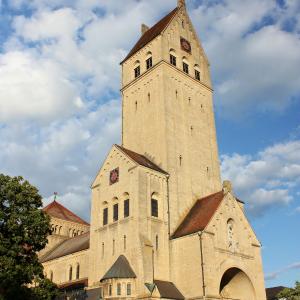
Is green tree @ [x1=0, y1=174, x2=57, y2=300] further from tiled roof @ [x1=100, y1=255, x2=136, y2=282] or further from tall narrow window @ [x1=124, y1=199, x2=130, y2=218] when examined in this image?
tall narrow window @ [x1=124, y1=199, x2=130, y2=218]

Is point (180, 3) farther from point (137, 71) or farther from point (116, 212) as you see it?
point (116, 212)

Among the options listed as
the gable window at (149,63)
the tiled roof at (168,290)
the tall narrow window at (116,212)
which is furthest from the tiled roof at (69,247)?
the gable window at (149,63)

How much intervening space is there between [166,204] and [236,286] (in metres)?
11.9

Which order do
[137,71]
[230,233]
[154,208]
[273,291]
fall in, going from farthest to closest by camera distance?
[273,291], [137,71], [154,208], [230,233]

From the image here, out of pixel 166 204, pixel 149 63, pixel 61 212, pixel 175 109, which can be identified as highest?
pixel 149 63

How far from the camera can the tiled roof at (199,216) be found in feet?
141

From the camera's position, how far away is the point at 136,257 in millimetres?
41438

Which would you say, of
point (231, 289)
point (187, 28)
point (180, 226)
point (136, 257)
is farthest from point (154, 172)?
point (187, 28)

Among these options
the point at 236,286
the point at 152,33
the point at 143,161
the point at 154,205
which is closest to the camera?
the point at 154,205

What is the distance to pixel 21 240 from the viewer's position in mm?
32312

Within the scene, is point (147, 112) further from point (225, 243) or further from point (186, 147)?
point (225, 243)

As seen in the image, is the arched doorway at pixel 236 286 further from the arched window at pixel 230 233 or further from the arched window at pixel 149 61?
the arched window at pixel 149 61

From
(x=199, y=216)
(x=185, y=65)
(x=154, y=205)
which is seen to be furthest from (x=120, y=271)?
(x=185, y=65)

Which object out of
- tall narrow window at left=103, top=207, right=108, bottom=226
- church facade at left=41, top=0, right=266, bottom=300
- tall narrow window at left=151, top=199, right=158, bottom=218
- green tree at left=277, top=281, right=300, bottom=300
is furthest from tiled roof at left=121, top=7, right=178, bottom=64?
green tree at left=277, top=281, right=300, bottom=300
